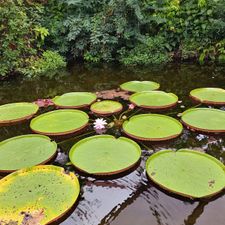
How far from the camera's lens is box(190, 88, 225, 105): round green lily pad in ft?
12.9

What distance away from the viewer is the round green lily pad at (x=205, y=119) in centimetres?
330

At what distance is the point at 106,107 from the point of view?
3.89 meters

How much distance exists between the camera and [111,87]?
16.2 feet

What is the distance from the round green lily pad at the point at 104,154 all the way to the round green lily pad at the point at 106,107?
0.66m

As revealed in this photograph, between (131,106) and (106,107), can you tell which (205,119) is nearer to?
(131,106)

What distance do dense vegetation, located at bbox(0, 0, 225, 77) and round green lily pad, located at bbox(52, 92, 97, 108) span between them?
188 cm

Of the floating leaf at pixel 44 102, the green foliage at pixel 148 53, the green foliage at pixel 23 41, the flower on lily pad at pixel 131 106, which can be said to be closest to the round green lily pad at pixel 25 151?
the floating leaf at pixel 44 102

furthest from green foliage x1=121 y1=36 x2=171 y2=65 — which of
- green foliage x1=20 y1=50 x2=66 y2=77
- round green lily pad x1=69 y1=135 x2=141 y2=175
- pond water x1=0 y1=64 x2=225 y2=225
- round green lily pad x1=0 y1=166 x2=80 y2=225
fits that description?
round green lily pad x1=0 y1=166 x2=80 y2=225

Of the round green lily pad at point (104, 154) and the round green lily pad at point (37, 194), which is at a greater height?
the round green lily pad at point (104, 154)

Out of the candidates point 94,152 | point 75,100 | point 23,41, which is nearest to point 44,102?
point 75,100

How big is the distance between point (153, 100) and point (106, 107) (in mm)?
651

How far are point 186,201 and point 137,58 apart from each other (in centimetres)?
440

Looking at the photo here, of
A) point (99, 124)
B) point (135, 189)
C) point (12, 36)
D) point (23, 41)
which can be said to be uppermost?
point (12, 36)

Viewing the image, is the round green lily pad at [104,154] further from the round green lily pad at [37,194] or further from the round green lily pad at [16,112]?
the round green lily pad at [16,112]
